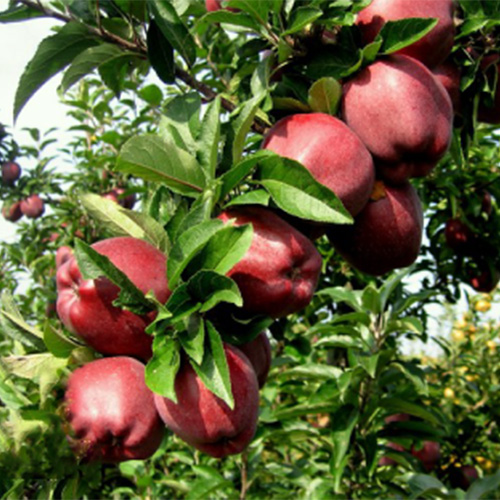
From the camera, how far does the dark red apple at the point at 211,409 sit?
0.85 m

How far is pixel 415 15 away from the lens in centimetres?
111

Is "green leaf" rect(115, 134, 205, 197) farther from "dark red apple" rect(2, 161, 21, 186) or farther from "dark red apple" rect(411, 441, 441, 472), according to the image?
"dark red apple" rect(2, 161, 21, 186)

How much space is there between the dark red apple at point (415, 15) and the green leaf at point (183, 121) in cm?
33

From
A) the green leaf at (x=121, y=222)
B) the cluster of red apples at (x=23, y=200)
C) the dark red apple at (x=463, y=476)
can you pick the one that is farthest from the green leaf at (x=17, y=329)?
the cluster of red apples at (x=23, y=200)

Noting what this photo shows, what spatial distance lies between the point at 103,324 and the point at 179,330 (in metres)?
0.12

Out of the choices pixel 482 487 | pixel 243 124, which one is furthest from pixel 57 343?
pixel 482 487

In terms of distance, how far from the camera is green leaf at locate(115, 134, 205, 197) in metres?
0.85

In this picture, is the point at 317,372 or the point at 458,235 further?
the point at 458,235

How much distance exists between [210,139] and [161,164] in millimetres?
93

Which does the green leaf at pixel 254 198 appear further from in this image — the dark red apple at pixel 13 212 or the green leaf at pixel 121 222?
the dark red apple at pixel 13 212

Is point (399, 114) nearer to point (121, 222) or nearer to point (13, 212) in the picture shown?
point (121, 222)

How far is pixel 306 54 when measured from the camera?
1096 millimetres

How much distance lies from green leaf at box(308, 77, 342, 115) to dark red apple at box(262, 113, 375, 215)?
0.12ft

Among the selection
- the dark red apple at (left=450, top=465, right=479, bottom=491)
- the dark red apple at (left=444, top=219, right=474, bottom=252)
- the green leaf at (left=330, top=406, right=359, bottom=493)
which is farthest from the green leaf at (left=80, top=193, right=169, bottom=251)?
the dark red apple at (left=450, top=465, right=479, bottom=491)
